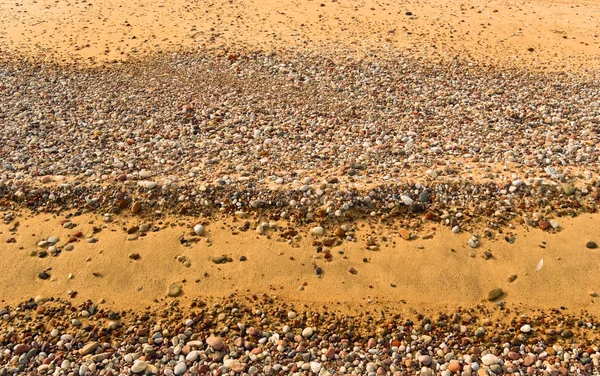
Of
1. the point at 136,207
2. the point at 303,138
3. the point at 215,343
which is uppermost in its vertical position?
the point at 303,138

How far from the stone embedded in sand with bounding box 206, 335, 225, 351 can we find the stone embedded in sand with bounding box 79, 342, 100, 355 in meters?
1.31

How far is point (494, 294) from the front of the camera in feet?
21.8

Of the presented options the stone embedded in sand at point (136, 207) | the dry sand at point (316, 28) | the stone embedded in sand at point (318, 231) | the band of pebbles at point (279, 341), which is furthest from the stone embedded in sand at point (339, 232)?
the dry sand at point (316, 28)

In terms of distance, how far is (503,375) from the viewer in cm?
560

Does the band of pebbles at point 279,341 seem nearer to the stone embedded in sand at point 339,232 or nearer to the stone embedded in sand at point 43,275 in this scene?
the stone embedded in sand at point 43,275

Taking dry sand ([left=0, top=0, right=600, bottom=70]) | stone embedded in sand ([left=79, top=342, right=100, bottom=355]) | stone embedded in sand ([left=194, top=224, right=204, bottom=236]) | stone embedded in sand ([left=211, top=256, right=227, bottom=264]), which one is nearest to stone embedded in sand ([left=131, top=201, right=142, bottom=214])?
stone embedded in sand ([left=194, top=224, right=204, bottom=236])

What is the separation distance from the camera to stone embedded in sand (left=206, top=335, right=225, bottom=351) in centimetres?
594

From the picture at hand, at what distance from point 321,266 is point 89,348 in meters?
3.06

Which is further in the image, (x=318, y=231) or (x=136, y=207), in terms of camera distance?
(x=136, y=207)

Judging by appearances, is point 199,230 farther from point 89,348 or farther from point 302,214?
point 89,348

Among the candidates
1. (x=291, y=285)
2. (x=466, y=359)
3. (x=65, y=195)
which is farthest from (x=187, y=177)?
(x=466, y=359)

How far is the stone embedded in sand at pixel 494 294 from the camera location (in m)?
6.62

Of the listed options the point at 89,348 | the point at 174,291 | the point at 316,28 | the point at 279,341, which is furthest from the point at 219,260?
the point at 316,28

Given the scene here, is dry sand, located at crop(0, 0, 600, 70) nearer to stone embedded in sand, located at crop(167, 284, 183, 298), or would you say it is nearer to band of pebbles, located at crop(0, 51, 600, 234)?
band of pebbles, located at crop(0, 51, 600, 234)
